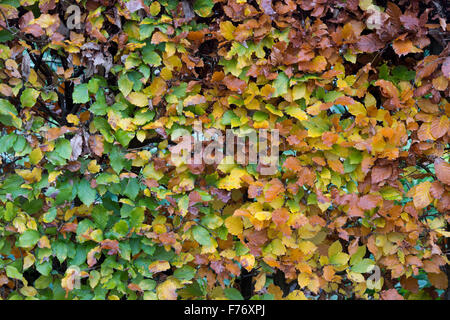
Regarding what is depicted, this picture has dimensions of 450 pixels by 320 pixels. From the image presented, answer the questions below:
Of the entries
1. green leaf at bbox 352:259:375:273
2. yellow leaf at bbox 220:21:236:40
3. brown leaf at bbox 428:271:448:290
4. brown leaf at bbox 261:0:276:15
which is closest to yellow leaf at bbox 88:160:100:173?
yellow leaf at bbox 220:21:236:40

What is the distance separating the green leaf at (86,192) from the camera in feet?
5.49

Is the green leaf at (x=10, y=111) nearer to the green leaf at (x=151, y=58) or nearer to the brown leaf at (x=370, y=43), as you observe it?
the green leaf at (x=151, y=58)

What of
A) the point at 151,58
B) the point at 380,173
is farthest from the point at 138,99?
the point at 380,173

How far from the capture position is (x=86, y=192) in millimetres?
1687

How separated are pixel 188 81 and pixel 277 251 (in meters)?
0.87

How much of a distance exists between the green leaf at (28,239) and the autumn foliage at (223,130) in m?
0.01

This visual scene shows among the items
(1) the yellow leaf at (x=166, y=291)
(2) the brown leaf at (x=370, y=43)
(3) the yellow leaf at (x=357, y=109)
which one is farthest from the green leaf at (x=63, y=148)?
(2) the brown leaf at (x=370, y=43)

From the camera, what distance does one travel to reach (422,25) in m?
1.59

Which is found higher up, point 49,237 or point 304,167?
point 304,167

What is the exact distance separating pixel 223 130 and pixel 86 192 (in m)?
0.67

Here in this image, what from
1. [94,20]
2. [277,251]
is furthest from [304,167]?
[94,20]
